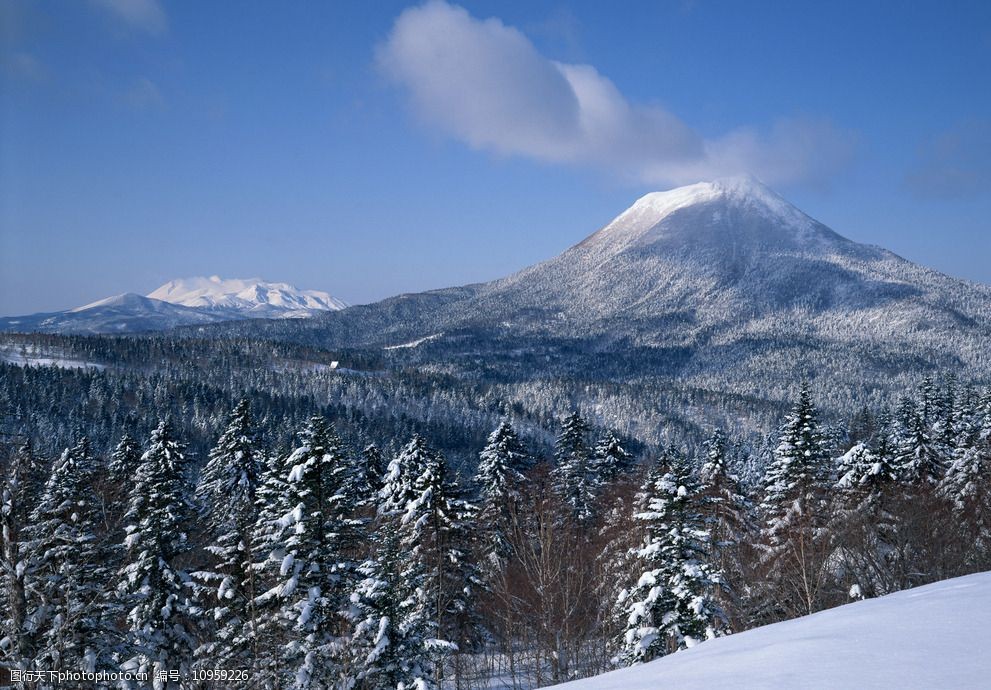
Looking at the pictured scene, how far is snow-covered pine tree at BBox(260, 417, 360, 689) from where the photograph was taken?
1433cm

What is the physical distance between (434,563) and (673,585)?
9.42m

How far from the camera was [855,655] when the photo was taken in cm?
523

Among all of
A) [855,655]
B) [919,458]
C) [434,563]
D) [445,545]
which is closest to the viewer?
[855,655]

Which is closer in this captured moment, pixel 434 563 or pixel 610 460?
pixel 434 563

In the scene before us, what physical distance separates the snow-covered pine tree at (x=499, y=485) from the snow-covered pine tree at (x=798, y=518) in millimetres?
11409

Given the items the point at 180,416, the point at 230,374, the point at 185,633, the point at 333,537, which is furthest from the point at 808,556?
the point at 230,374

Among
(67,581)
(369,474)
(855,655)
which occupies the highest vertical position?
(855,655)

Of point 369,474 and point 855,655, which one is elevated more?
point 855,655

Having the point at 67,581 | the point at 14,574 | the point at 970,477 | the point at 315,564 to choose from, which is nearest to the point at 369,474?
the point at 315,564

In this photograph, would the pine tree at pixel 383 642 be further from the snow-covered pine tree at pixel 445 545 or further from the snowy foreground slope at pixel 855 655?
the snowy foreground slope at pixel 855 655

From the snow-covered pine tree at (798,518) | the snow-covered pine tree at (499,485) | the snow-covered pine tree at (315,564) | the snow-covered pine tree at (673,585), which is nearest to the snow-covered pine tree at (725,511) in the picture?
the snow-covered pine tree at (798,518)

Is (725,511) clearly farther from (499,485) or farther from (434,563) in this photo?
(434,563)

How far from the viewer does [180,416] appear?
132375 mm

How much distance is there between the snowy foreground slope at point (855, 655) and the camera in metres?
4.65
